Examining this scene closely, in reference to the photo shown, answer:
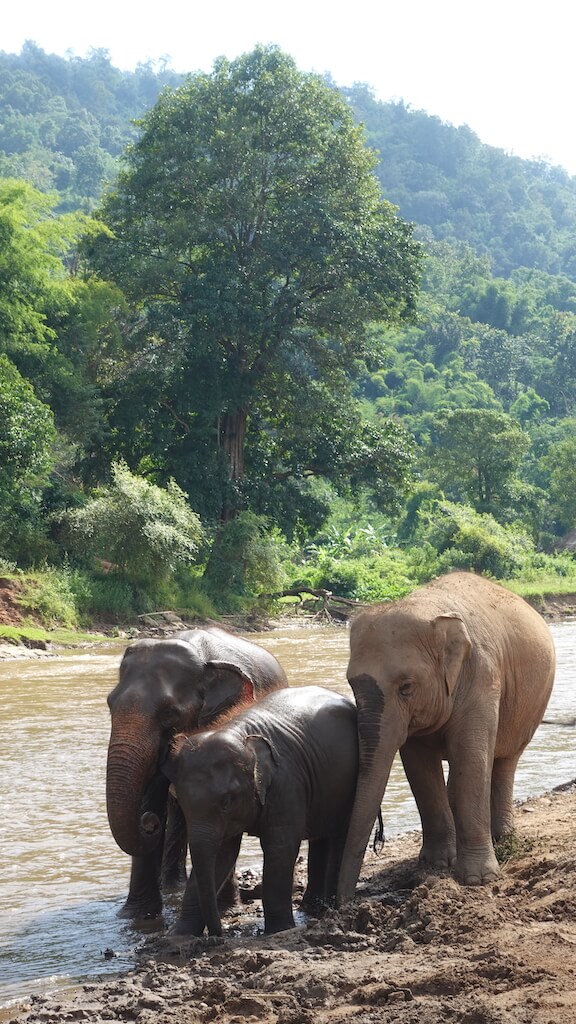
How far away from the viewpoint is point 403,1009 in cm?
449

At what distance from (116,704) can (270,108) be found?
109ft

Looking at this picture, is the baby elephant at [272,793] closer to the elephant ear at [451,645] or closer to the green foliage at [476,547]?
the elephant ear at [451,645]

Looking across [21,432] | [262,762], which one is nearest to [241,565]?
[21,432]

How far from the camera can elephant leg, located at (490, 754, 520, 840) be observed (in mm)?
7586

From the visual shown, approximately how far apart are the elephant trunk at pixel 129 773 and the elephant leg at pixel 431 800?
5.30 feet

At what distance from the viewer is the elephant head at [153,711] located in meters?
6.41

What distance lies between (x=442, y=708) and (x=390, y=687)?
0.40m

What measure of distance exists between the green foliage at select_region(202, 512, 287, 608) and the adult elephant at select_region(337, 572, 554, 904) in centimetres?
2598

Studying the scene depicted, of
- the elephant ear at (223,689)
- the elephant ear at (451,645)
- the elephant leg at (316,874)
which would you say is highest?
the elephant ear at (451,645)

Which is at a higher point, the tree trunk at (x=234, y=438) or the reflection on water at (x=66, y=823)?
the tree trunk at (x=234, y=438)

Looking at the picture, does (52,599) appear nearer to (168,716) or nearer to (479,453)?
(168,716)

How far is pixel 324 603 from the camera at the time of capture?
34.6 m

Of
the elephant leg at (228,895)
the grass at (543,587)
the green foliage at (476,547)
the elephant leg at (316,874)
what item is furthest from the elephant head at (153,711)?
the green foliage at (476,547)

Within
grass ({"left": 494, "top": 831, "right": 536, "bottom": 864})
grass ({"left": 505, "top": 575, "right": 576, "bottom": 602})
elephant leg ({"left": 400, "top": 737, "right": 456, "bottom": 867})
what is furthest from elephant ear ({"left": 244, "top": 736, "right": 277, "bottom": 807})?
grass ({"left": 505, "top": 575, "right": 576, "bottom": 602})
